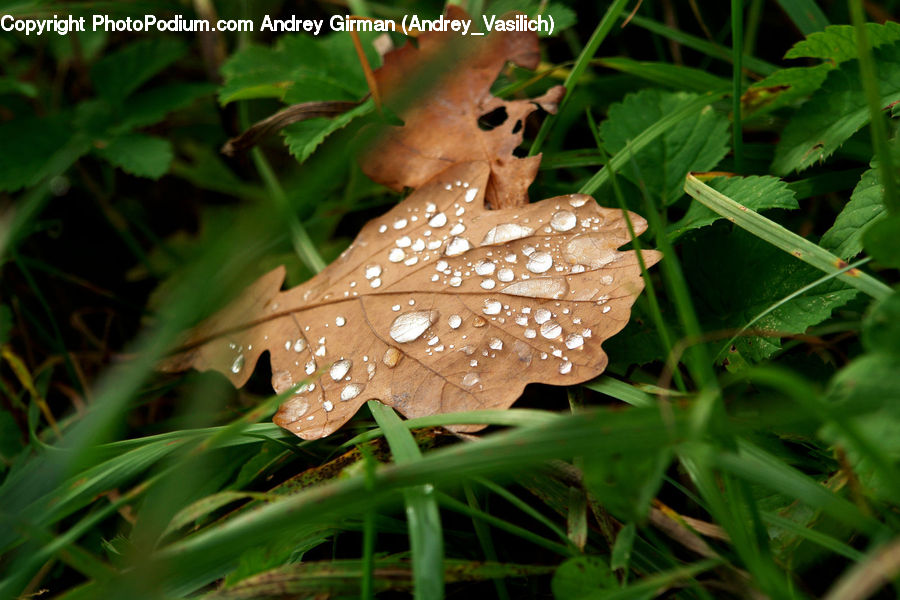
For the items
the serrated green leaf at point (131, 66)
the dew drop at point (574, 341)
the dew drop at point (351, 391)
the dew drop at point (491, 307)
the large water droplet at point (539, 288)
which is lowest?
the dew drop at point (351, 391)

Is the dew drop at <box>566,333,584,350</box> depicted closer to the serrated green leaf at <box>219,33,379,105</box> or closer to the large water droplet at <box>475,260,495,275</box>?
the large water droplet at <box>475,260,495,275</box>

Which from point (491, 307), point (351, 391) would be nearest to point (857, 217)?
point (491, 307)

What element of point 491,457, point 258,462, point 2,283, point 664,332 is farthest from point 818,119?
point 2,283

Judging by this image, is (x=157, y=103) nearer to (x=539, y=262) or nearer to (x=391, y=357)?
(x=391, y=357)

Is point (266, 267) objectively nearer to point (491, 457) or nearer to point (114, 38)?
point (491, 457)

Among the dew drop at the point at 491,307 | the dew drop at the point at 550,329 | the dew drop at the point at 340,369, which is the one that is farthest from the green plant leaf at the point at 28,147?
the dew drop at the point at 550,329

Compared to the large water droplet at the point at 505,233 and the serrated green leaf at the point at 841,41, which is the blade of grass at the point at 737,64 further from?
the large water droplet at the point at 505,233
